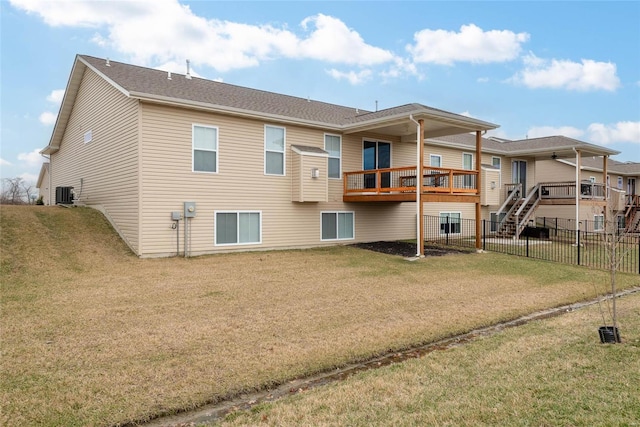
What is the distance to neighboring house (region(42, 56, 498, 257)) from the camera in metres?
11.8

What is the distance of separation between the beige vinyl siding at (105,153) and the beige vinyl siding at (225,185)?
0.50m

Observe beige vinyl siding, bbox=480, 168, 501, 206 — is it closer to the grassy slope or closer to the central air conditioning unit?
the grassy slope

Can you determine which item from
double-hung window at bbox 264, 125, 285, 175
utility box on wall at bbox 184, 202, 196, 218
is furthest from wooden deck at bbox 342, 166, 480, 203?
utility box on wall at bbox 184, 202, 196, 218

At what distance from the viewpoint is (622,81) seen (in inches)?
1011

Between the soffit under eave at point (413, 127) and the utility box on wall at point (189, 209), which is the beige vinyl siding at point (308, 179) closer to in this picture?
the soffit under eave at point (413, 127)

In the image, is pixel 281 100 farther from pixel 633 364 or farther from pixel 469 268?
pixel 633 364

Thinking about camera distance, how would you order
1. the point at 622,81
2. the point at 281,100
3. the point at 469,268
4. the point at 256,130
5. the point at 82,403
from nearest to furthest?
the point at 82,403 → the point at 469,268 → the point at 256,130 → the point at 281,100 → the point at 622,81

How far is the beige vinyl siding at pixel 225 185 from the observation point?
38.2ft

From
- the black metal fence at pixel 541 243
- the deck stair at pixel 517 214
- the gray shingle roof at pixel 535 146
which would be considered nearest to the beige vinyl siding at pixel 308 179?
the black metal fence at pixel 541 243

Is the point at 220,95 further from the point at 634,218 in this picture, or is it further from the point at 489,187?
the point at 634,218

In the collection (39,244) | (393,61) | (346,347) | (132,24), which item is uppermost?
(393,61)

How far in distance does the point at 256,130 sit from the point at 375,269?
6144 mm

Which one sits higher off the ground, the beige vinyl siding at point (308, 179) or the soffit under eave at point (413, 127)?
the soffit under eave at point (413, 127)

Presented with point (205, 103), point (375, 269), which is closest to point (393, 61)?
point (205, 103)
